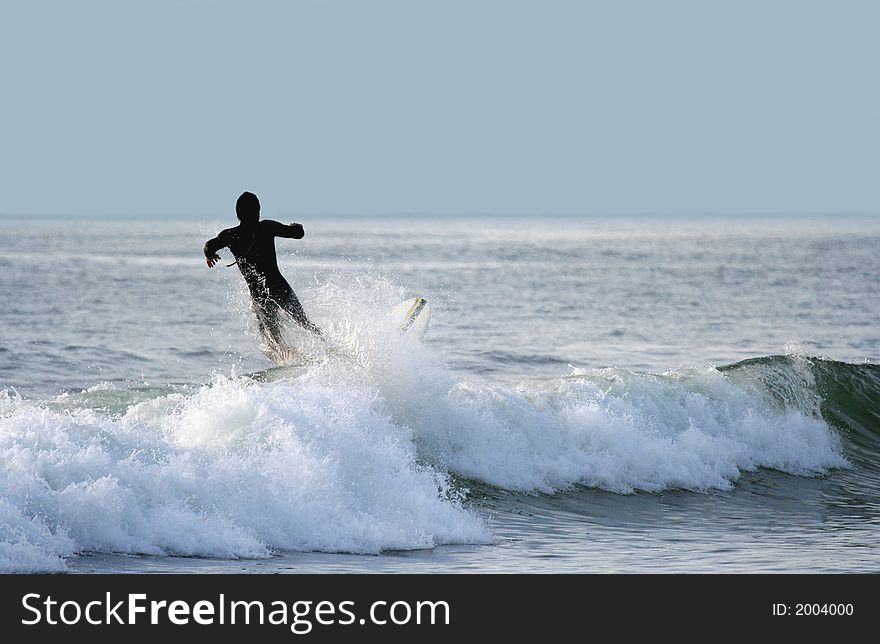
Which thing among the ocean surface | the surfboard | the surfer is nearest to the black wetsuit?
the surfer

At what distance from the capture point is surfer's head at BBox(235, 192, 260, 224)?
14.1m

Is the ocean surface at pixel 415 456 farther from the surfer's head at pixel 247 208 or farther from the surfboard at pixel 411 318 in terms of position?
the surfer's head at pixel 247 208

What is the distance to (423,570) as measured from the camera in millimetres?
9445

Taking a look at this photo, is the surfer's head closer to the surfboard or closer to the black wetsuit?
the black wetsuit

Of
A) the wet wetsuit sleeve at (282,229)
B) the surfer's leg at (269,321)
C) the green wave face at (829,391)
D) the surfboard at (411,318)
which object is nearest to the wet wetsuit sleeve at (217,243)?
the wet wetsuit sleeve at (282,229)

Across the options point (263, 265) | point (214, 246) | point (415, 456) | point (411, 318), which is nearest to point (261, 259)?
point (263, 265)

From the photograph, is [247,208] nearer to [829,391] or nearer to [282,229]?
[282,229]

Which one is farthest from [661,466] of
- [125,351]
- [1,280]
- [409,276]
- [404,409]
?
[409,276]

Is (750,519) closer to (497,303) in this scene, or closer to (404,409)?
(404,409)

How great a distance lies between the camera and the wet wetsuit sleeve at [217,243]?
44.3 ft

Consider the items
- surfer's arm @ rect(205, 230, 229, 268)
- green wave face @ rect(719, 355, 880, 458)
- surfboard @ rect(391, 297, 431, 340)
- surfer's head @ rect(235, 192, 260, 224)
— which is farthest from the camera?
green wave face @ rect(719, 355, 880, 458)

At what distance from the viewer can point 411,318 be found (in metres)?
16.0

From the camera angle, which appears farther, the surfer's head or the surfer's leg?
the surfer's leg

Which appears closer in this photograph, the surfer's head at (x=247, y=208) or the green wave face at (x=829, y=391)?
the surfer's head at (x=247, y=208)
